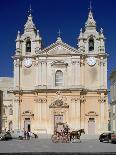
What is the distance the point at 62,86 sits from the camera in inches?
2411

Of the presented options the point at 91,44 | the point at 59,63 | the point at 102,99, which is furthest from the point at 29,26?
the point at 102,99

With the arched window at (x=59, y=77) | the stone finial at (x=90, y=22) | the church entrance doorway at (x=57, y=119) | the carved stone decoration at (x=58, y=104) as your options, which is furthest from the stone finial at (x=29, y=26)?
the church entrance doorway at (x=57, y=119)

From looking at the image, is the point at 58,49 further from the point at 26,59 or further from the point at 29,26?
the point at 29,26

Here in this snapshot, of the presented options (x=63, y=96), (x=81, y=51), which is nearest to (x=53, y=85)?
(x=63, y=96)

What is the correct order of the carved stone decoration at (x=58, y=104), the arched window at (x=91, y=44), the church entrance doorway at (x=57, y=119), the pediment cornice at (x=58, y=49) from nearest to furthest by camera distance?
the carved stone decoration at (x=58, y=104) → the church entrance doorway at (x=57, y=119) → the pediment cornice at (x=58, y=49) → the arched window at (x=91, y=44)

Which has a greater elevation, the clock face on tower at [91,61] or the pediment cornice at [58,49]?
the pediment cornice at [58,49]

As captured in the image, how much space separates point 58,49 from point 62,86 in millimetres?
4945

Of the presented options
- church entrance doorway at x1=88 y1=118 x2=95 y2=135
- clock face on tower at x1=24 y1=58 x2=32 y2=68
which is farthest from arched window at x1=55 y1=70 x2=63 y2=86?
church entrance doorway at x1=88 y1=118 x2=95 y2=135

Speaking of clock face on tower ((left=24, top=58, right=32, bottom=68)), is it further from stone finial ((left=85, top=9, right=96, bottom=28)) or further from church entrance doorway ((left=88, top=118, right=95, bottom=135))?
church entrance doorway ((left=88, top=118, right=95, bottom=135))

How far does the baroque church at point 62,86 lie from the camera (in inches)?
2388

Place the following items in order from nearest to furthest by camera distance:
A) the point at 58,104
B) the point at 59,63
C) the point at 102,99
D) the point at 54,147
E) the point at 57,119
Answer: the point at 54,147 < the point at 102,99 < the point at 58,104 < the point at 57,119 < the point at 59,63

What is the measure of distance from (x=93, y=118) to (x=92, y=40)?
10.6 m

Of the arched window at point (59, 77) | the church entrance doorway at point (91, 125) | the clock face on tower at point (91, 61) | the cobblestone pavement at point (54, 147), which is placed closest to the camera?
the cobblestone pavement at point (54, 147)

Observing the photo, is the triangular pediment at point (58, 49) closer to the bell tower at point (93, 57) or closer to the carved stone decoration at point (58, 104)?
the bell tower at point (93, 57)
